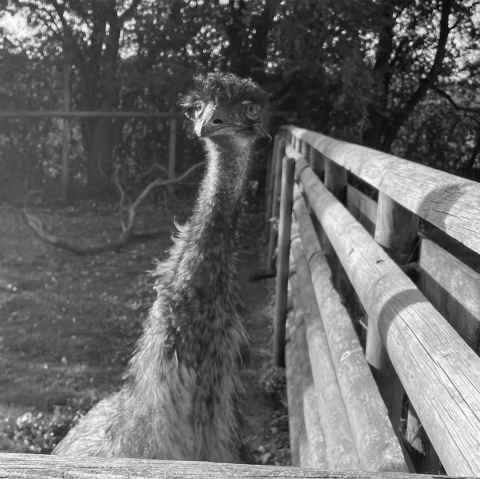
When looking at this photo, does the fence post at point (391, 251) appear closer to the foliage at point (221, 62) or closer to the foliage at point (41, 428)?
the foliage at point (41, 428)

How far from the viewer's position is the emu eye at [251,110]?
329 cm

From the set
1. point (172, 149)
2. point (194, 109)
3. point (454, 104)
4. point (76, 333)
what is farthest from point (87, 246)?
point (454, 104)

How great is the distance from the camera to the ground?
4.30 metres

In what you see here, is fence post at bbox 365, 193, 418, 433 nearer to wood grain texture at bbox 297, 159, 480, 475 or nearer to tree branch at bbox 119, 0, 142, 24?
wood grain texture at bbox 297, 159, 480, 475

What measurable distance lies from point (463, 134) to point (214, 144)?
527 inches

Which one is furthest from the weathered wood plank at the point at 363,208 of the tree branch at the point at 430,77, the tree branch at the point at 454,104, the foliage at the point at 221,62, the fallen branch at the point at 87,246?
the tree branch at the point at 454,104

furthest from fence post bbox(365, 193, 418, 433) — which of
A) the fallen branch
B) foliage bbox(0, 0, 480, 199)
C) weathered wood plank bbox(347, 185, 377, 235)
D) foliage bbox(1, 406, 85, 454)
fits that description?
foliage bbox(0, 0, 480, 199)

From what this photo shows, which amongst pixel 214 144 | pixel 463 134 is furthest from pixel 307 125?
pixel 214 144

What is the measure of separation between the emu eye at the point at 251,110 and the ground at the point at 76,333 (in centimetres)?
86

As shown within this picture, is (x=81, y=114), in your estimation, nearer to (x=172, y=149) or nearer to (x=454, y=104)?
(x=172, y=149)

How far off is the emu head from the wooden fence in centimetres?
50

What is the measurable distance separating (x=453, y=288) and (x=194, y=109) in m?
2.26

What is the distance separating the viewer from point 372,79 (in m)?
10.5

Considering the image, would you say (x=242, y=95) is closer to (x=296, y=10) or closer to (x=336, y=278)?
(x=336, y=278)
